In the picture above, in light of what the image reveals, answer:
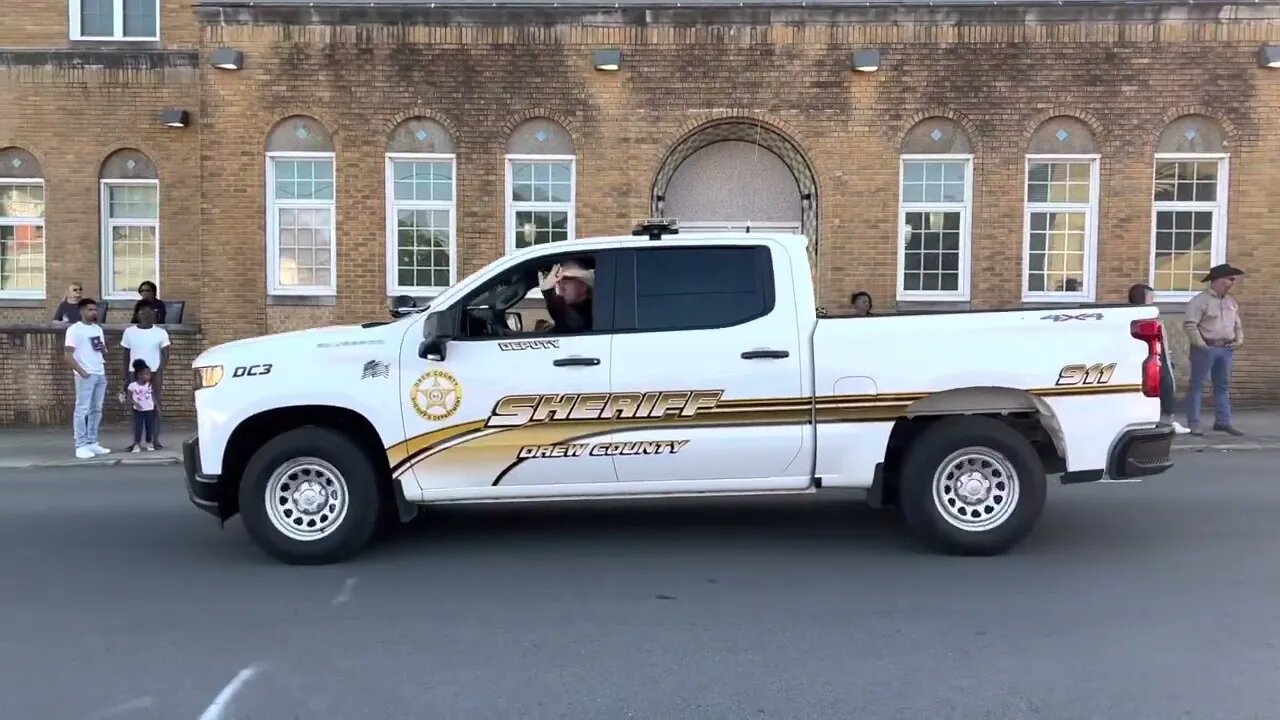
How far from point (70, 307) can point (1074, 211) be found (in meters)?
13.7

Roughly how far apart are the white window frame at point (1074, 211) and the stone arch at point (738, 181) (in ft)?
9.68

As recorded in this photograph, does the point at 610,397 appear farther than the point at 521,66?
No

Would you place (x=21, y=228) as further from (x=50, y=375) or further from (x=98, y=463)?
(x=98, y=463)

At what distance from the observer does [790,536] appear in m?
6.92

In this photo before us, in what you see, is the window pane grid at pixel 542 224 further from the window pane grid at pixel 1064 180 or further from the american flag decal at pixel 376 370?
the american flag decal at pixel 376 370

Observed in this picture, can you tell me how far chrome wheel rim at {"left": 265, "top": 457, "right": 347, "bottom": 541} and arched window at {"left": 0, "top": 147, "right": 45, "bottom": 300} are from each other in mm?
11948

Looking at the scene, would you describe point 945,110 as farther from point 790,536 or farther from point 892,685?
point 892,685

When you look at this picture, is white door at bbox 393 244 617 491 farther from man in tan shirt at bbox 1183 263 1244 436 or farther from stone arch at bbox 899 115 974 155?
stone arch at bbox 899 115 974 155

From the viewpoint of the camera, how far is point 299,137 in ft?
46.0

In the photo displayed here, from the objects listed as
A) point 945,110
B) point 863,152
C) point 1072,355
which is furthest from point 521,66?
point 1072,355

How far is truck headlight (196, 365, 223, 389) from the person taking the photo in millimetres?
6141

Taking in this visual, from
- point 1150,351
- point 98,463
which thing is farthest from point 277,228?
point 1150,351

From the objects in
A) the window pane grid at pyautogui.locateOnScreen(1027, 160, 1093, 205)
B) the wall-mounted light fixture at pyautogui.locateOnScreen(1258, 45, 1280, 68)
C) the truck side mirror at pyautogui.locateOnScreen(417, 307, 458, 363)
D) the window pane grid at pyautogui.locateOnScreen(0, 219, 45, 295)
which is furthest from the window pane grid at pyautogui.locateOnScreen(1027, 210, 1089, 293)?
the window pane grid at pyautogui.locateOnScreen(0, 219, 45, 295)

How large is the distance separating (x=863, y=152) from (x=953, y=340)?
8.10 meters
